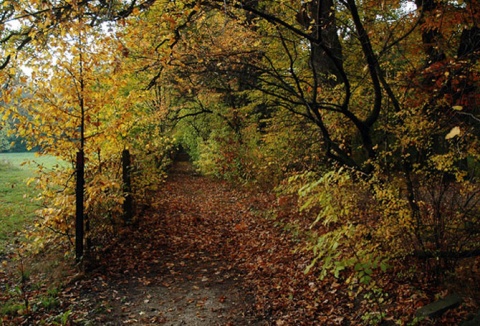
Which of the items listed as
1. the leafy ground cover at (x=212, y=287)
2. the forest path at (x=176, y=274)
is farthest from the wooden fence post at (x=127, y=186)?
the forest path at (x=176, y=274)

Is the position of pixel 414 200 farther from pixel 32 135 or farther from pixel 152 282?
pixel 32 135

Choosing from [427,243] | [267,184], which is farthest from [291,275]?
[267,184]

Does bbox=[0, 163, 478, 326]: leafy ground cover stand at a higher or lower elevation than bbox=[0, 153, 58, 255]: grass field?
higher

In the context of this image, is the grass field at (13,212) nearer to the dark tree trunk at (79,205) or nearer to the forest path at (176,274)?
the dark tree trunk at (79,205)

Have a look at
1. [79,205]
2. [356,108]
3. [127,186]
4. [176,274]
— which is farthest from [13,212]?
[356,108]

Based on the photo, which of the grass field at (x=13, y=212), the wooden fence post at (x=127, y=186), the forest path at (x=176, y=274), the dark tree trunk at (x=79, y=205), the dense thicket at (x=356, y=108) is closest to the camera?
the dense thicket at (x=356, y=108)

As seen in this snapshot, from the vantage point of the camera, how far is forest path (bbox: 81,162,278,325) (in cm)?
599

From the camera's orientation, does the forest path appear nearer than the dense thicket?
No

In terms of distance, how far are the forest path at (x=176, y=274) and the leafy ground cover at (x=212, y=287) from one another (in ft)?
0.06

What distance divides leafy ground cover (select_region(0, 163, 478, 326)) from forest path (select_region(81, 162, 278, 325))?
19mm

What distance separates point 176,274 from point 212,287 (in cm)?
111

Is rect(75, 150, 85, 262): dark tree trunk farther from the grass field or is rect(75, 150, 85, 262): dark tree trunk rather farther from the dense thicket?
the grass field

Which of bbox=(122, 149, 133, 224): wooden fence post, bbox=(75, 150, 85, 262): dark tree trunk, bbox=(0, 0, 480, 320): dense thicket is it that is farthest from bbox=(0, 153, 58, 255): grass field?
bbox=(0, 0, 480, 320): dense thicket

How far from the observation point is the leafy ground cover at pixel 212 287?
5227 mm
